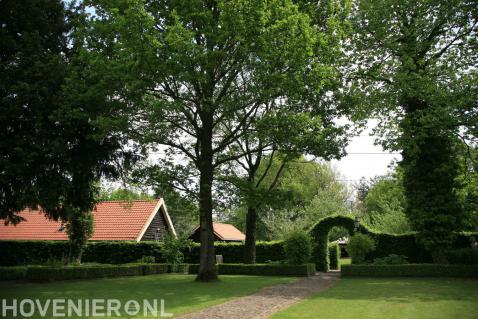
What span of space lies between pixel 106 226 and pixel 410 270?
24106 millimetres

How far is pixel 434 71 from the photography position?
79.0 ft

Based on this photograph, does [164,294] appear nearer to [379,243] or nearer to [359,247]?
[359,247]

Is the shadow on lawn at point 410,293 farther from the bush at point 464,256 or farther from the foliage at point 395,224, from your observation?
the foliage at point 395,224

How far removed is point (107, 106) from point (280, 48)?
7.97 m

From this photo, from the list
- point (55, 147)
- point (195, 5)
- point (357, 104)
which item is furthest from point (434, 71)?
point (55, 147)

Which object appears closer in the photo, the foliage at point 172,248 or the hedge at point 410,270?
the hedge at point 410,270

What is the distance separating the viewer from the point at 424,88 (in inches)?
902

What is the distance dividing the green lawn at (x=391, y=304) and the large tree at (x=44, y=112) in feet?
34.7

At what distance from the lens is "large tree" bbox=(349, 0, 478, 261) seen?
2312cm

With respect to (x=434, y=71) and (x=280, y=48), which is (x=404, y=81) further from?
(x=280, y=48)

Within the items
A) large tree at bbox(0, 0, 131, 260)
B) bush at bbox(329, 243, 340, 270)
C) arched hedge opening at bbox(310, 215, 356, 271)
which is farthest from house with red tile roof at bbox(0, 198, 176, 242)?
large tree at bbox(0, 0, 131, 260)

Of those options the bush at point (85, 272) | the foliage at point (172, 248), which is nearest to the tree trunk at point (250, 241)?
the foliage at point (172, 248)

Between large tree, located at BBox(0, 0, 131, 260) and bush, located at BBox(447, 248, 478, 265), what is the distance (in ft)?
64.9

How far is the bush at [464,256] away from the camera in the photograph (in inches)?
934
